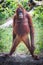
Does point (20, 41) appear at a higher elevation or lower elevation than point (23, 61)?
higher

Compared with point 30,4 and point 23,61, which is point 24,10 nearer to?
point 30,4

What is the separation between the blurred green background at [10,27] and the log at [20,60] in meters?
0.07

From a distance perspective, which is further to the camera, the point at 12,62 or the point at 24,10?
the point at 12,62

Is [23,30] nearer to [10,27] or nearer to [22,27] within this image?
[22,27]

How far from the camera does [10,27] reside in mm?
3170

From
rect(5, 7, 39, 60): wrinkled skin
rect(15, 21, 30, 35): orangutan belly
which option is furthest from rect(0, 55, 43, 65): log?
rect(15, 21, 30, 35): orangutan belly

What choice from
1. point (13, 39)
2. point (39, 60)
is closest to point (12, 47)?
point (13, 39)

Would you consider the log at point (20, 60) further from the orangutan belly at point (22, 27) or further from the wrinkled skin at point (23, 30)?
the orangutan belly at point (22, 27)

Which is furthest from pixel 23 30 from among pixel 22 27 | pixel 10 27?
pixel 10 27

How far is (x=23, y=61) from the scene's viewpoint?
3246 millimetres

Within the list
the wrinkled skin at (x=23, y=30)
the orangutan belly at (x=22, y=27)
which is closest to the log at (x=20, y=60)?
the wrinkled skin at (x=23, y=30)

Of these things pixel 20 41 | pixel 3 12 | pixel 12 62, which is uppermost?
pixel 3 12

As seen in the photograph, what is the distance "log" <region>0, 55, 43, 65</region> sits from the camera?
10.6 feet

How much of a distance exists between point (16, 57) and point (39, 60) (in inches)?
8.8
